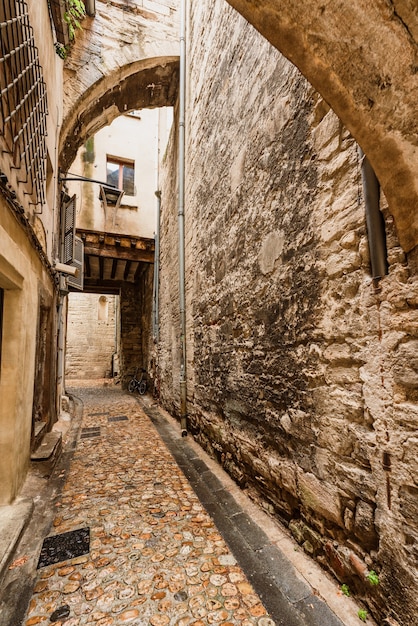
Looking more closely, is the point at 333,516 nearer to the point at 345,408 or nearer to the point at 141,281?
the point at 345,408

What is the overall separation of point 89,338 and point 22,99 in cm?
1355

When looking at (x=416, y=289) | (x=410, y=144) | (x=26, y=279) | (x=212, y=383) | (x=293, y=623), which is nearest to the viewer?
(x=410, y=144)

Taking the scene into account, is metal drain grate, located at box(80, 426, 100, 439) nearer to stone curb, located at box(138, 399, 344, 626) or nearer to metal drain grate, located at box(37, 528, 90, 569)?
stone curb, located at box(138, 399, 344, 626)

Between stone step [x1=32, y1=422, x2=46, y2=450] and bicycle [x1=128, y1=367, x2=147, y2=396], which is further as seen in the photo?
bicycle [x1=128, y1=367, x2=147, y2=396]

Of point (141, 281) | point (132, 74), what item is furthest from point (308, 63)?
point (141, 281)

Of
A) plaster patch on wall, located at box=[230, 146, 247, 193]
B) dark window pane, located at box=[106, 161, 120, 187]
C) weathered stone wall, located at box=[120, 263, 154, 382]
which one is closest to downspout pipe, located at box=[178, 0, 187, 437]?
plaster patch on wall, located at box=[230, 146, 247, 193]

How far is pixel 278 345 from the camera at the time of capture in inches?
87.5

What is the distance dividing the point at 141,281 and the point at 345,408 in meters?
10.0

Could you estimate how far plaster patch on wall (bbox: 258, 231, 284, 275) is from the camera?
2.24 meters

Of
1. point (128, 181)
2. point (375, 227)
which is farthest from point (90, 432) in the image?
point (128, 181)

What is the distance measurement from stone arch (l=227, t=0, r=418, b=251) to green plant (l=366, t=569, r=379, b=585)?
165 centimetres

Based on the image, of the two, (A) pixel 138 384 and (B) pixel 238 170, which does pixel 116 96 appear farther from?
(A) pixel 138 384

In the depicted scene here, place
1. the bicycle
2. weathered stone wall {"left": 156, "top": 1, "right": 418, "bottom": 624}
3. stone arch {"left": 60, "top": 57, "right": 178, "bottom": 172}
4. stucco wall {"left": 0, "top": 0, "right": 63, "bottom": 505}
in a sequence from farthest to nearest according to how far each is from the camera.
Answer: the bicycle
stone arch {"left": 60, "top": 57, "right": 178, "bottom": 172}
stucco wall {"left": 0, "top": 0, "right": 63, "bottom": 505}
weathered stone wall {"left": 156, "top": 1, "right": 418, "bottom": 624}

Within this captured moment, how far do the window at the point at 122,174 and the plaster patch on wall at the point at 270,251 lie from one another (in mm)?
7013
